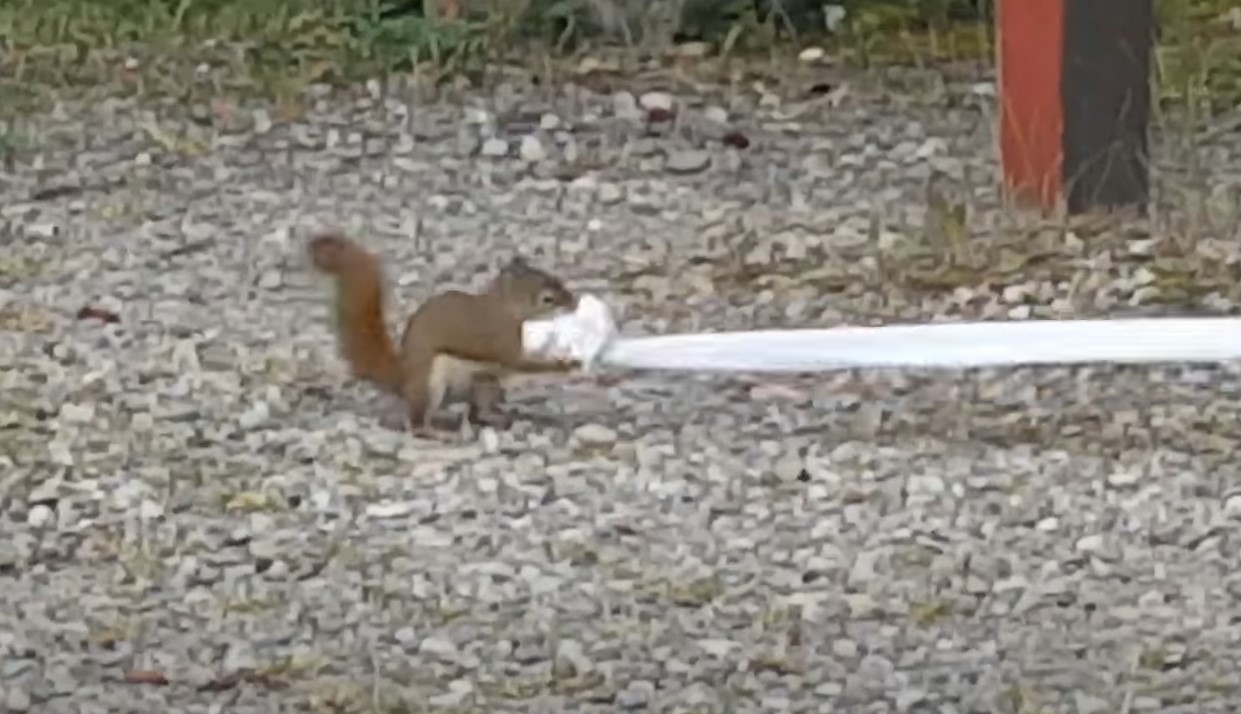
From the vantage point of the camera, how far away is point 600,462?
158 inches

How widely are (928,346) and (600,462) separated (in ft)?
2.24

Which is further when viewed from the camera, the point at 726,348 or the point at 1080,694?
the point at 726,348

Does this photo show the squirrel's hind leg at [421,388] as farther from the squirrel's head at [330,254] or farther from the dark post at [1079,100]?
the dark post at [1079,100]

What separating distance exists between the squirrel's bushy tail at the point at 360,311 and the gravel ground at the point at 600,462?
9cm

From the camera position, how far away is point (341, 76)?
21.7ft

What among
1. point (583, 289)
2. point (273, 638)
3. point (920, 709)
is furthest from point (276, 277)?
point (920, 709)

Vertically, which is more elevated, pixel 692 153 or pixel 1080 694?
pixel 692 153

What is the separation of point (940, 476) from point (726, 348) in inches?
25.5

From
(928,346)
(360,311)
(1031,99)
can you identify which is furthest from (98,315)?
(1031,99)

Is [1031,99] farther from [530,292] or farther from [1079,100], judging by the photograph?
[530,292]

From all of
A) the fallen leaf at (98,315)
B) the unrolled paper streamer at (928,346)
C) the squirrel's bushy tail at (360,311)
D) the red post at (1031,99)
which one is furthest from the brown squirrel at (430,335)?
the red post at (1031,99)

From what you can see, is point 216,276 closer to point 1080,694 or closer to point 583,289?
point 583,289

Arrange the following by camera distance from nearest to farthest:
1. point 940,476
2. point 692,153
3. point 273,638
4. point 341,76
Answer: point 273,638, point 940,476, point 692,153, point 341,76

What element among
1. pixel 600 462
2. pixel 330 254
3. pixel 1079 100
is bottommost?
pixel 600 462
